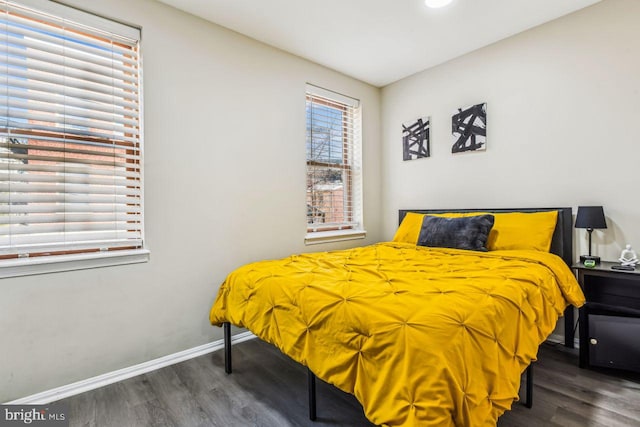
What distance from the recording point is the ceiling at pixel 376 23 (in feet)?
7.74

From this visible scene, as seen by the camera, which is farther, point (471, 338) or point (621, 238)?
point (621, 238)

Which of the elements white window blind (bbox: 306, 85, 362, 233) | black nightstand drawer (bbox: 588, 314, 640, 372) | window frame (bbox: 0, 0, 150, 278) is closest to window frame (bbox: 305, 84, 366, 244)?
white window blind (bbox: 306, 85, 362, 233)

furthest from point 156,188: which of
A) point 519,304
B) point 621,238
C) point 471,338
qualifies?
point 621,238

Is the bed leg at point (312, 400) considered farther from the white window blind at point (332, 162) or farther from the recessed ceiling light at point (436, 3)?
the recessed ceiling light at point (436, 3)

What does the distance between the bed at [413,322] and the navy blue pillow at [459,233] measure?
1.06 feet

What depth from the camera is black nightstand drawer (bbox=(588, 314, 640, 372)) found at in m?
1.92

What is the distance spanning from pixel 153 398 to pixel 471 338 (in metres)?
1.81

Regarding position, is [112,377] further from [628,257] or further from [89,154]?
[628,257]

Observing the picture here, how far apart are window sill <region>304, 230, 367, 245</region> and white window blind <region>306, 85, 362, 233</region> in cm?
7

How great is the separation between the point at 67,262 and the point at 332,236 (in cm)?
226

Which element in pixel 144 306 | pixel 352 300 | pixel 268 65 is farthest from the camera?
pixel 268 65

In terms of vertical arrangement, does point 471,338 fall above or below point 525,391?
above

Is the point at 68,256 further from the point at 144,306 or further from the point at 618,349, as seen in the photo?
the point at 618,349

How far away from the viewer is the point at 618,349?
197 centimetres
